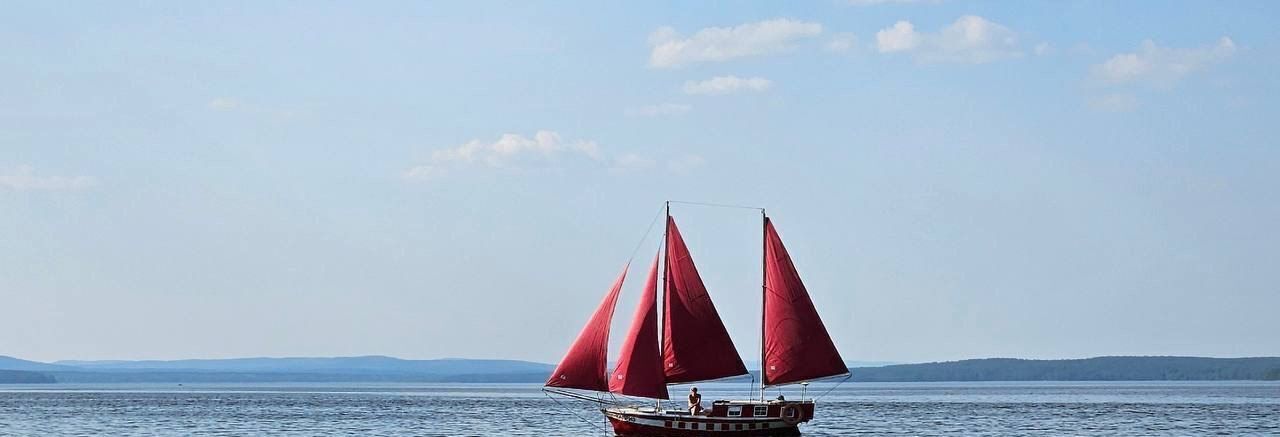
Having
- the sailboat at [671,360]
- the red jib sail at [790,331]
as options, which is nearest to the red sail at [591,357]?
the sailboat at [671,360]

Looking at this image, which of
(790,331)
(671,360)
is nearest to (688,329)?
(671,360)

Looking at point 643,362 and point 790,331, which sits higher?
point 790,331

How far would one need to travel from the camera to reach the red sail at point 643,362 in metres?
55.4

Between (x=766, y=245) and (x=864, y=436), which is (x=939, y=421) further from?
(x=766, y=245)

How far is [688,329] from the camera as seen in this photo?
55750 mm

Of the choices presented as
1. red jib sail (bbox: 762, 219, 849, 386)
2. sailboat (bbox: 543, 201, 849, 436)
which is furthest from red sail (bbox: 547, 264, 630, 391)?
red jib sail (bbox: 762, 219, 849, 386)

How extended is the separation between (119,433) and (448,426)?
55.0 ft

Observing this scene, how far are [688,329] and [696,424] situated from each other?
A: 3344mm

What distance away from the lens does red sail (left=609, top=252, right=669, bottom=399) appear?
5544 cm

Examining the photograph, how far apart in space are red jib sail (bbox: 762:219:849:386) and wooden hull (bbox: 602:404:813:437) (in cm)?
188

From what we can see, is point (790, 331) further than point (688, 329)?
Yes

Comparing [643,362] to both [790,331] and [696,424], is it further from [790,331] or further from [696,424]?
[790,331]

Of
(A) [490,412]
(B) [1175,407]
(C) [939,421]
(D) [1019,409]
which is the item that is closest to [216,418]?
(A) [490,412]

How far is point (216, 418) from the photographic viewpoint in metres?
102
